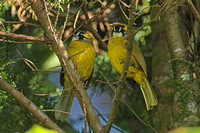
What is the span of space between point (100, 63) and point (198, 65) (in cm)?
140

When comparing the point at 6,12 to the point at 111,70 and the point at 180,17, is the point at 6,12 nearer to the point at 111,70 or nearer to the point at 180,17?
the point at 111,70

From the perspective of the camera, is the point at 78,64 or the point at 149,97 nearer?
the point at 149,97

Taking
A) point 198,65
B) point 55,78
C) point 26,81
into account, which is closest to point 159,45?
point 198,65

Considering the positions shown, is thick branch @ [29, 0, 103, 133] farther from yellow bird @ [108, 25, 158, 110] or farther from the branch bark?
yellow bird @ [108, 25, 158, 110]

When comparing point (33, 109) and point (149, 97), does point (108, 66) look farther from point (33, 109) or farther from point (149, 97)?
point (33, 109)

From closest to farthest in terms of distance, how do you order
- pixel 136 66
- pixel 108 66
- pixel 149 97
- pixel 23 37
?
pixel 23 37
pixel 149 97
pixel 136 66
pixel 108 66

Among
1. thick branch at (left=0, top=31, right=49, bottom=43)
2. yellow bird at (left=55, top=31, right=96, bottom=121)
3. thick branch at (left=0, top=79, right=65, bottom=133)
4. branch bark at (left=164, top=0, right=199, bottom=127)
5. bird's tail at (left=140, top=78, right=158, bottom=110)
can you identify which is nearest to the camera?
thick branch at (left=0, top=31, right=49, bottom=43)

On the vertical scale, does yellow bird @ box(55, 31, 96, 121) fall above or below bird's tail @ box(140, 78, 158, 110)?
above

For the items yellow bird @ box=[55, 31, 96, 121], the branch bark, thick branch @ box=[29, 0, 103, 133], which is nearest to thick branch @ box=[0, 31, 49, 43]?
thick branch @ box=[29, 0, 103, 133]

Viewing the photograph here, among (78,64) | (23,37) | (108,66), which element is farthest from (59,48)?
(108,66)

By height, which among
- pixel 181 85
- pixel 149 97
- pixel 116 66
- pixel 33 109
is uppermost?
pixel 33 109

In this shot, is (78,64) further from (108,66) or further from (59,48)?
(59,48)

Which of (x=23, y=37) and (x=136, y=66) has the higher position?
(x=23, y=37)

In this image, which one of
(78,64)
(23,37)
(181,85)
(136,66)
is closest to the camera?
(23,37)
